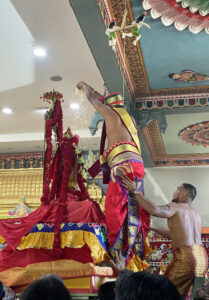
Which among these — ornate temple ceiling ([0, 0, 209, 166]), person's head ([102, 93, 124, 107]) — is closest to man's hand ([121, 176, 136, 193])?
person's head ([102, 93, 124, 107])

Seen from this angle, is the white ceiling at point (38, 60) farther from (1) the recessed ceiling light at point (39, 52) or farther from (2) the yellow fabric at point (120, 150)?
(2) the yellow fabric at point (120, 150)

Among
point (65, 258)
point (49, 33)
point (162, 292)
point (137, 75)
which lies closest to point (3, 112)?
point (49, 33)

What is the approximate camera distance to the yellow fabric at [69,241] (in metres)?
2.77

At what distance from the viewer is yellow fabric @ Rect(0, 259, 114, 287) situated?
2.58 meters

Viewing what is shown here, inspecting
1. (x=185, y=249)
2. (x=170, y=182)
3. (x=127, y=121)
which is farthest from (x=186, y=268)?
(x=170, y=182)

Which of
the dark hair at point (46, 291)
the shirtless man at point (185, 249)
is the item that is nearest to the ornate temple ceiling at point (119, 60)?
the shirtless man at point (185, 249)

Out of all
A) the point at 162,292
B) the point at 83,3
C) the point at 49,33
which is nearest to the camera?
the point at 162,292

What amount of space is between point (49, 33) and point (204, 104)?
2.84 meters

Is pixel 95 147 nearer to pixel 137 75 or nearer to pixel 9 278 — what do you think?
pixel 137 75

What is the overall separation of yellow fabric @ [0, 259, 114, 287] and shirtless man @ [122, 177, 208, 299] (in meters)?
0.85

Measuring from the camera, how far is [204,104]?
598 cm

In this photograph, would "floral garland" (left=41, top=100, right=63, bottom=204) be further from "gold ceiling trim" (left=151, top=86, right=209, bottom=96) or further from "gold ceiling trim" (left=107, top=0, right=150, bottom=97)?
"gold ceiling trim" (left=151, top=86, right=209, bottom=96)

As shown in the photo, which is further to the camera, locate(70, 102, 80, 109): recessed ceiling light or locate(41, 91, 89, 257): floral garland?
locate(70, 102, 80, 109): recessed ceiling light

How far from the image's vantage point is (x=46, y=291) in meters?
1.40
